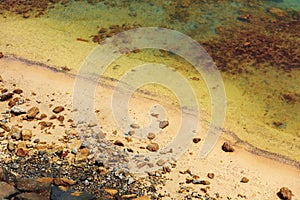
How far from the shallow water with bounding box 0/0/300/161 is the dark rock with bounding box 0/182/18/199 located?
6626mm

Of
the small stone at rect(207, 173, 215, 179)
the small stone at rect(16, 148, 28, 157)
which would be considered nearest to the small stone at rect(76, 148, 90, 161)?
the small stone at rect(16, 148, 28, 157)

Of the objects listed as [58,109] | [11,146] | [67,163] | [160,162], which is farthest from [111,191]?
[58,109]

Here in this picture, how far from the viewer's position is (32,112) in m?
12.6

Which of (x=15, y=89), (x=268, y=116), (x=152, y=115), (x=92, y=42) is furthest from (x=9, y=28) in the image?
(x=268, y=116)

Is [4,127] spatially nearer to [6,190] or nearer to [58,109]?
[58,109]

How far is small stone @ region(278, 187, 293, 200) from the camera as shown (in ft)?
35.6

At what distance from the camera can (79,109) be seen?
13.1 metres

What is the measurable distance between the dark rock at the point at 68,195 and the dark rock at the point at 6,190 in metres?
0.90

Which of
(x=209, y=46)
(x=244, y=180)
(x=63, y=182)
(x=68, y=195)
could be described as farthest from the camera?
(x=209, y=46)

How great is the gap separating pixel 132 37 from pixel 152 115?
593 cm

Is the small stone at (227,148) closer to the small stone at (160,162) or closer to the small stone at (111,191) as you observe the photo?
the small stone at (160,162)

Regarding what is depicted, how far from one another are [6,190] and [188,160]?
5.12m

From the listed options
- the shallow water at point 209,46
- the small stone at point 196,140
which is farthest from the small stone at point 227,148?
the shallow water at point 209,46

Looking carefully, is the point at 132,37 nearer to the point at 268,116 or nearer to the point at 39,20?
the point at 39,20
